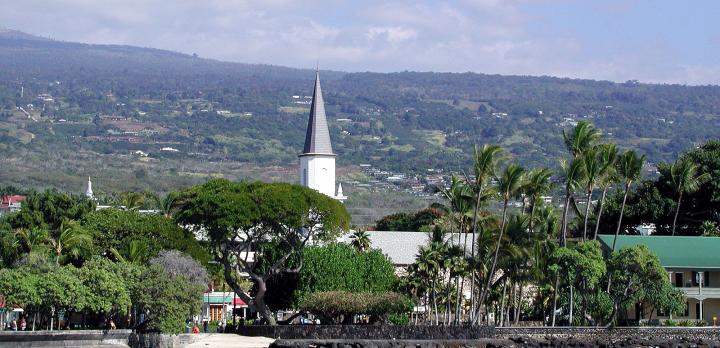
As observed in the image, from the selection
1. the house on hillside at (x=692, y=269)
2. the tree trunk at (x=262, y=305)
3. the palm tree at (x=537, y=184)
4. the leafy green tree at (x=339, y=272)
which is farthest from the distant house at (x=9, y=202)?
the palm tree at (x=537, y=184)

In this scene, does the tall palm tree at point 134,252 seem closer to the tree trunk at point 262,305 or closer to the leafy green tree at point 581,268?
the tree trunk at point 262,305

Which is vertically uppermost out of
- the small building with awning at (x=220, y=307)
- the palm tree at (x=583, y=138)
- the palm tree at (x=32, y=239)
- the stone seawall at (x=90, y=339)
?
the palm tree at (x=583, y=138)

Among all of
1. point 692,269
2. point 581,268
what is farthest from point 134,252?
point 692,269

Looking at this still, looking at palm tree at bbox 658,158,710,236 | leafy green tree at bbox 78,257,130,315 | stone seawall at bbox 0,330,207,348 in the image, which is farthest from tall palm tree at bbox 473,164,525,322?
palm tree at bbox 658,158,710,236

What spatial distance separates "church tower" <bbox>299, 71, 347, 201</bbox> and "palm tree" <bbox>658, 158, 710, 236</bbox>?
27626 mm

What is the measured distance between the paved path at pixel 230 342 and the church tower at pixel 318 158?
45.1 m

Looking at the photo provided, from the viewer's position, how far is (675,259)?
8250 cm

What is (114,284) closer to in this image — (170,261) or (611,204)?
(170,261)

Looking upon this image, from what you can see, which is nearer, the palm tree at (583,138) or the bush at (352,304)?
the bush at (352,304)

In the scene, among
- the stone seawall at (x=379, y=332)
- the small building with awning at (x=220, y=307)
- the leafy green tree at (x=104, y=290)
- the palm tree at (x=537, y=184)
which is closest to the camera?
the leafy green tree at (x=104, y=290)

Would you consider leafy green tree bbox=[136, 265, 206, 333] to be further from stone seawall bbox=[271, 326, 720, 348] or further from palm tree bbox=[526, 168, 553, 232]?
palm tree bbox=[526, 168, 553, 232]

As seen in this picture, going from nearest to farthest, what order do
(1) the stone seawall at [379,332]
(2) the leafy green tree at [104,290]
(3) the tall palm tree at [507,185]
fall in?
(2) the leafy green tree at [104,290] < (1) the stone seawall at [379,332] < (3) the tall palm tree at [507,185]

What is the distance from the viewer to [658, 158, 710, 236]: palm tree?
321 ft

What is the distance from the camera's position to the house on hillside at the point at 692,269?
82375mm
